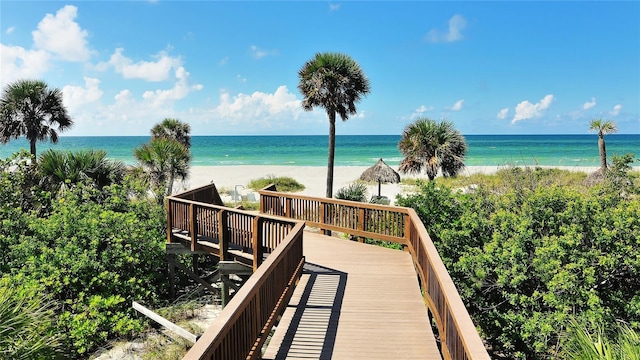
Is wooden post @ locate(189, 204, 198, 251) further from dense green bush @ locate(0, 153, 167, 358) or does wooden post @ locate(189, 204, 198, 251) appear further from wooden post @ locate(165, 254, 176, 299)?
wooden post @ locate(165, 254, 176, 299)

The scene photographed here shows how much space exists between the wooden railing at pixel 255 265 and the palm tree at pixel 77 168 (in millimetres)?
4194

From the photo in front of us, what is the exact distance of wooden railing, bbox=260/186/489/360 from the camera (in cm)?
328

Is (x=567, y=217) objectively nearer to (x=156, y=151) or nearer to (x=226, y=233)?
(x=226, y=233)

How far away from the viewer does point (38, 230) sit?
379 inches

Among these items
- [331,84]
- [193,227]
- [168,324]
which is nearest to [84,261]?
[193,227]

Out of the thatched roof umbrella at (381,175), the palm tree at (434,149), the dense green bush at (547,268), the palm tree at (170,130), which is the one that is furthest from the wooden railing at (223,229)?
the palm tree at (170,130)

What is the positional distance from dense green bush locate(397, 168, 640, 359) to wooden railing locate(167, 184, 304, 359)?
12.3 feet

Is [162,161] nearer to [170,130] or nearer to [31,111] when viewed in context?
[31,111]

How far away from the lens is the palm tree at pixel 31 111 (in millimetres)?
16719

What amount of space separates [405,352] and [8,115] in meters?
19.9

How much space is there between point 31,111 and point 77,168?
752 cm

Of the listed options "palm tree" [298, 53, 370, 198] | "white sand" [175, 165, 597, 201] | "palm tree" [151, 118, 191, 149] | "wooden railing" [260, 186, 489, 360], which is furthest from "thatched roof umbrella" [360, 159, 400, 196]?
"palm tree" [151, 118, 191, 149]

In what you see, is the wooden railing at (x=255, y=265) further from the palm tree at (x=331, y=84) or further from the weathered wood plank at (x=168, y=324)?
the palm tree at (x=331, y=84)

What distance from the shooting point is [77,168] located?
1255 cm
